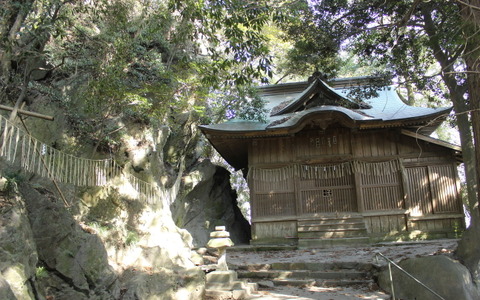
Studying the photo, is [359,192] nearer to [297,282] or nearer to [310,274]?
[310,274]

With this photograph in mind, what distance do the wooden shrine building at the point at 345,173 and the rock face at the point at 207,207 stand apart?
352 cm

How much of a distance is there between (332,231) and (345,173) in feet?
7.84

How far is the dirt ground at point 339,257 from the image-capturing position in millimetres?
6723

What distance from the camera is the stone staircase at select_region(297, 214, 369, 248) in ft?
37.4

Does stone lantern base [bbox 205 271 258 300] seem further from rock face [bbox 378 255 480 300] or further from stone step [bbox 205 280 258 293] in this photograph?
rock face [bbox 378 255 480 300]

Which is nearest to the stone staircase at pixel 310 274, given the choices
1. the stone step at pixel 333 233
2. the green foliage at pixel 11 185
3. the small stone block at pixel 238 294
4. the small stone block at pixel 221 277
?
the small stone block at pixel 221 277

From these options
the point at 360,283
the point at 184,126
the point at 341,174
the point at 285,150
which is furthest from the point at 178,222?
the point at 360,283

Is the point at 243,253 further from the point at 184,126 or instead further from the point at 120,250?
the point at 184,126

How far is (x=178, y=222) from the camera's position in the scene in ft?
49.9

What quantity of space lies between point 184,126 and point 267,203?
6.11 meters

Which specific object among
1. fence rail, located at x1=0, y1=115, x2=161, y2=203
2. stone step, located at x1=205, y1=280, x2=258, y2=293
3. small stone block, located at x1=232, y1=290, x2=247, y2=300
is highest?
fence rail, located at x1=0, y1=115, x2=161, y2=203

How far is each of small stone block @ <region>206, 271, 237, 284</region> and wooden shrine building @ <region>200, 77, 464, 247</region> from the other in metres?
5.22

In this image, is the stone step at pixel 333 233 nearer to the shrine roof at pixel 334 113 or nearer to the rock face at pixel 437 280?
the shrine roof at pixel 334 113

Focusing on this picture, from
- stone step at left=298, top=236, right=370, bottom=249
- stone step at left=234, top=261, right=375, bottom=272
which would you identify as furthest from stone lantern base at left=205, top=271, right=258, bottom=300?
stone step at left=298, top=236, right=370, bottom=249
